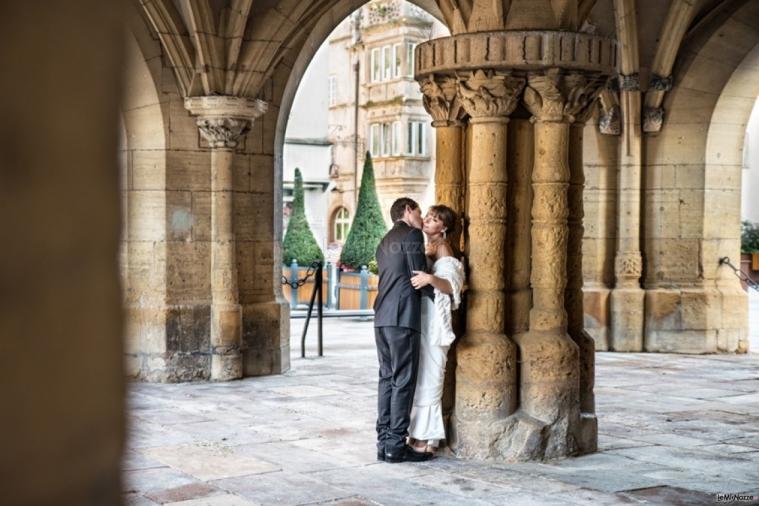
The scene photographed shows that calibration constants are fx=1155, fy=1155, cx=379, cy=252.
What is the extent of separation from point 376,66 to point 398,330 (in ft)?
104

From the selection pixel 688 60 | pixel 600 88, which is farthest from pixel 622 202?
pixel 600 88

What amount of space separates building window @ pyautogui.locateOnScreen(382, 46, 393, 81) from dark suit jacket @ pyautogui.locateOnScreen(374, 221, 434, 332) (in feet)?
100

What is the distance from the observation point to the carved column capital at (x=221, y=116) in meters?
10.2

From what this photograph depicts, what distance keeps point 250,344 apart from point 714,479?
547 centimetres

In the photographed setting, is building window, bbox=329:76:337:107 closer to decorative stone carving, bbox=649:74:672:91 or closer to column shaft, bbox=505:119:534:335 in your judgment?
decorative stone carving, bbox=649:74:672:91

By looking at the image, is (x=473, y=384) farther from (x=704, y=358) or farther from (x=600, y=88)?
(x=704, y=358)

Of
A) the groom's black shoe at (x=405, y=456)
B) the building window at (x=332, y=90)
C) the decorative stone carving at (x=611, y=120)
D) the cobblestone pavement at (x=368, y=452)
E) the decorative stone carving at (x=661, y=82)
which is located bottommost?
the cobblestone pavement at (x=368, y=452)

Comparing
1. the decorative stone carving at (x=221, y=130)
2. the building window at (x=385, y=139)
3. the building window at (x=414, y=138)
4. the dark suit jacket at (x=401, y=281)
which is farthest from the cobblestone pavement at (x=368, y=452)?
the building window at (x=385, y=139)

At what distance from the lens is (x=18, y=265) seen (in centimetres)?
78

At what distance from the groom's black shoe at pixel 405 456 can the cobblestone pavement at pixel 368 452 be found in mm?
73

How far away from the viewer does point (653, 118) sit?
13.1m

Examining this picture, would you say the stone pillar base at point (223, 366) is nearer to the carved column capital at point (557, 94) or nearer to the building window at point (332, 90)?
the carved column capital at point (557, 94)

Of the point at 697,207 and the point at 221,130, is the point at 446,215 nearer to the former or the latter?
Result: the point at 221,130

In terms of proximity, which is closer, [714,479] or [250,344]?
[714,479]
